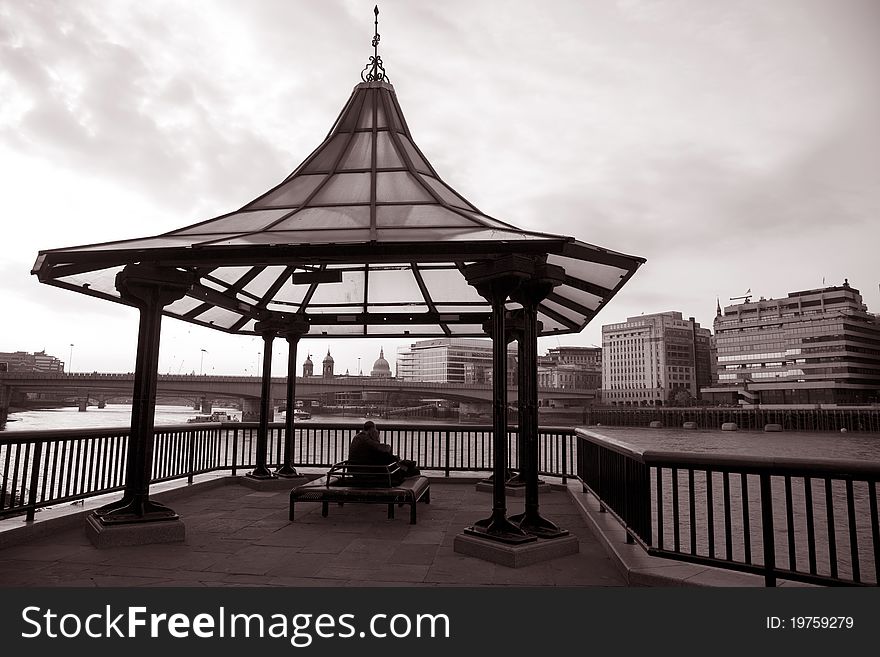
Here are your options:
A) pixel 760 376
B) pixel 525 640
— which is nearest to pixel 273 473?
pixel 525 640

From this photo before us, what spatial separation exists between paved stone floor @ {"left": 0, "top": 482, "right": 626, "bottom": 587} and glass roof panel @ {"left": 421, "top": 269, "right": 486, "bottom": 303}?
11.7 ft

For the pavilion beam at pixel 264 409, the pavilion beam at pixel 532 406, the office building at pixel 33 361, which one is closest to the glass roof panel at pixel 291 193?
the pavilion beam at pixel 264 409

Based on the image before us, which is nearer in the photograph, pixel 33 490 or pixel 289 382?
pixel 33 490

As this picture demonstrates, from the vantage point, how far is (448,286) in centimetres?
958

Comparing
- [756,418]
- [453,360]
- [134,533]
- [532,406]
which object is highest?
[453,360]

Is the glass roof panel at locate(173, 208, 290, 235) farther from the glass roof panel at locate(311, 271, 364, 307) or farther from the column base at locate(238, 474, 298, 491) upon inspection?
the column base at locate(238, 474, 298, 491)

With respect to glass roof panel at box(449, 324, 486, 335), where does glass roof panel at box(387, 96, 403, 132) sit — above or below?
above

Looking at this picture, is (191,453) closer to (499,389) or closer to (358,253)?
(358,253)

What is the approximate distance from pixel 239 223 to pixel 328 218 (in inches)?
45.5

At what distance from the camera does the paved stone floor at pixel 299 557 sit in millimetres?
4801

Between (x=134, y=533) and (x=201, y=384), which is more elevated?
(x=201, y=384)

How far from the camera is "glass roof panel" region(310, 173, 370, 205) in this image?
24.3 feet

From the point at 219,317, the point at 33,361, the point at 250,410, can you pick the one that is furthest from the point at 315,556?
the point at 33,361

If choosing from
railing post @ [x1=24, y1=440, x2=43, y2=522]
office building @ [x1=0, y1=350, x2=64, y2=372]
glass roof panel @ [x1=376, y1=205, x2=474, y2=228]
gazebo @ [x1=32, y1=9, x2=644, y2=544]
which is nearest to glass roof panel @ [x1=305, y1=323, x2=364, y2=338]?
gazebo @ [x1=32, y1=9, x2=644, y2=544]
